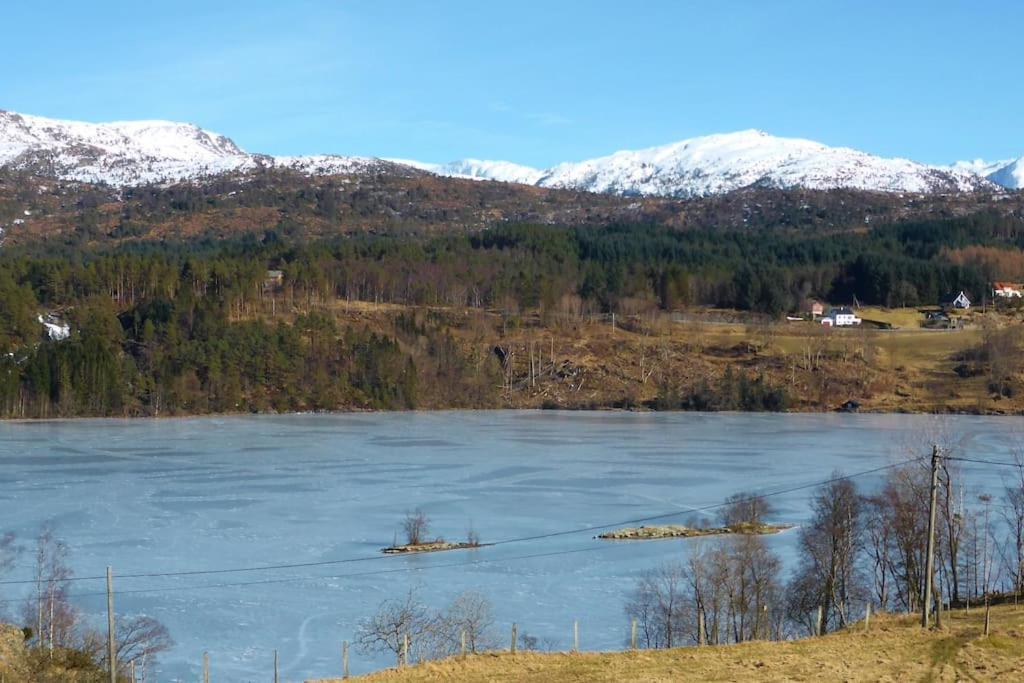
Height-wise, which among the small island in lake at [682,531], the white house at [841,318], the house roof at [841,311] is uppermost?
the house roof at [841,311]

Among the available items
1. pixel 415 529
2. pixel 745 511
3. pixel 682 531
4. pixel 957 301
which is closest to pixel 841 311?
pixel 957 301

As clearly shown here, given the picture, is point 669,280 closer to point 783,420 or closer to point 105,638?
point 783,420

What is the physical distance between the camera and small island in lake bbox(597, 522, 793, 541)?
96.2ft

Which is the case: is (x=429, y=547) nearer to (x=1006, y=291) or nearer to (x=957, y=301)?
(x=957, y=301)

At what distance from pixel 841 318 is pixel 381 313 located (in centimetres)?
3574

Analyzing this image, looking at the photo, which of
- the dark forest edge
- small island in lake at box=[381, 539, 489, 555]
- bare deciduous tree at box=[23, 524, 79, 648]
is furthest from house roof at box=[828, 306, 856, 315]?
bare deciduous tree at box=[23, 524, 79, 648]

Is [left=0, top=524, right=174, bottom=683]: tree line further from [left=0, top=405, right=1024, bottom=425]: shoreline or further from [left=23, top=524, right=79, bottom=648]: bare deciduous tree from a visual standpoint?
[left=0, top=405, right=1024, bottom=425]: shoreline

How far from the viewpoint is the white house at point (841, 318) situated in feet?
298

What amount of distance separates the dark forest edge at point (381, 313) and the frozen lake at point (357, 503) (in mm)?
7281

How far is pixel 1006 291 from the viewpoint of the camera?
96.9 metres

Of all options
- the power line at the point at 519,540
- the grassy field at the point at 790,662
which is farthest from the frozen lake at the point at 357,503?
the grassy field at the point at 790,662

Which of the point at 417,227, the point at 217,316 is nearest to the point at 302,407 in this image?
the point at 217,316

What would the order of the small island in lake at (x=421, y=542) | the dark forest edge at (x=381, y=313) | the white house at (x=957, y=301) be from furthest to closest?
the white house at (x=957, y=301) < the dark forest edge at (x=381, y=313) < the small island in lake at (x=421, y=542)

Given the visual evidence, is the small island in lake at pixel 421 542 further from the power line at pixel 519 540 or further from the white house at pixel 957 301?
the white house at pixel 957 301
